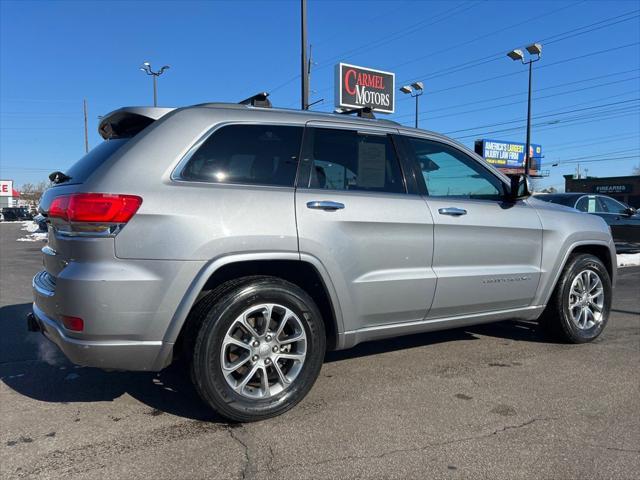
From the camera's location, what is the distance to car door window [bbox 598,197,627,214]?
13.6m

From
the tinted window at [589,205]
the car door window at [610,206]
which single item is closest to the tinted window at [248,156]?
the tinted window at [589,205]

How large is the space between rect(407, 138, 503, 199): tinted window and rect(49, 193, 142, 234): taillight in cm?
218

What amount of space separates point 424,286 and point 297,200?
3.87 ft

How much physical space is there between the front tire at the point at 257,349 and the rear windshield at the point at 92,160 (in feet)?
3.40

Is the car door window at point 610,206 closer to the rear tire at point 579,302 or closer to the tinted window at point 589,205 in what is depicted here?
the tinted window at point 589,205

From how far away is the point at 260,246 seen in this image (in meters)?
3.15

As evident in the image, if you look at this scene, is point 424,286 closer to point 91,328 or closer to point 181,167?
point 181,167

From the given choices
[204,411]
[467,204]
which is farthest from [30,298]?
[467,204]

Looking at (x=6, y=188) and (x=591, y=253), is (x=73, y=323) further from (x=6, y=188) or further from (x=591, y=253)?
(x=6, y=188)

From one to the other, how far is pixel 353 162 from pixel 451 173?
3.16 ft

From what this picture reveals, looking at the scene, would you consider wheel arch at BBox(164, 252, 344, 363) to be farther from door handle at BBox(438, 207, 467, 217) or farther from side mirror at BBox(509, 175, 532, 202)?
side mirror at BBox(509, 175, 532, 202)

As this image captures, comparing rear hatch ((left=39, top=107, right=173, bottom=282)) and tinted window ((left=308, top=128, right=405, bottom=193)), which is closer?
rear hatch ((left=39, top=107, right=173, bottom=282))

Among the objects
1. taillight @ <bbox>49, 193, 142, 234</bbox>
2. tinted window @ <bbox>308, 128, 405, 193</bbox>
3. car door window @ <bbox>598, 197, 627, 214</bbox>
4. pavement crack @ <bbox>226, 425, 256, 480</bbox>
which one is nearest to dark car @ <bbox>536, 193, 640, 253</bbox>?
car door window @ <bbox>598, 197, 627, 214</bbox>

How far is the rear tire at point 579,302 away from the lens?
189 inches
